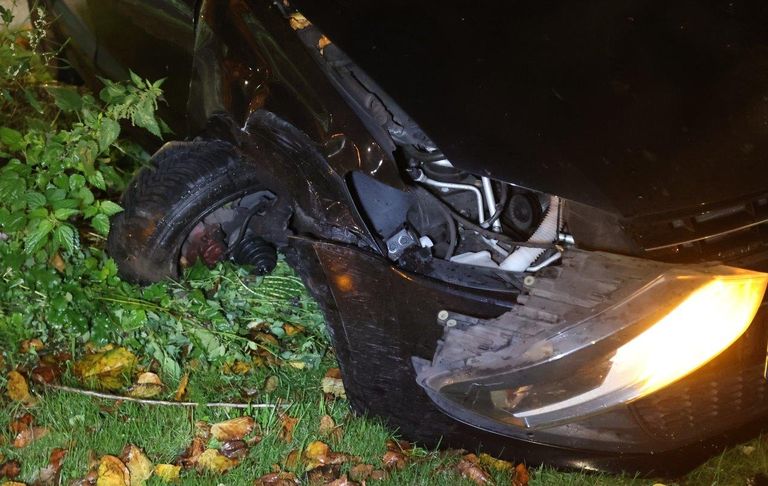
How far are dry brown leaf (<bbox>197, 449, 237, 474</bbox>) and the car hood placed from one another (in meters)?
1.33

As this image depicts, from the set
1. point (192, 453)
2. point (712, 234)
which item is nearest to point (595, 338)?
point (712, 234)

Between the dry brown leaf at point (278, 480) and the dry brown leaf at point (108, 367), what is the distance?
750 millimetres

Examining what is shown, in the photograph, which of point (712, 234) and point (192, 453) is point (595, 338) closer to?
point (712, 234)

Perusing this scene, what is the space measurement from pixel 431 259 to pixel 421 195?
0.19 meters

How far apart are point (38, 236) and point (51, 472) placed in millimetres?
890

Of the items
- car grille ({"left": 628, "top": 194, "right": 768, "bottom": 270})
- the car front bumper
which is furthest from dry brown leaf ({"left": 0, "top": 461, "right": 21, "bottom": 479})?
car grille ({"left": 628, "top": 194, "right": 768, "bottom": 270})

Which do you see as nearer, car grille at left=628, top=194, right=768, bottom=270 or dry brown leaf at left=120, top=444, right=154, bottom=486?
car grille at left=628, top=194, right=768, bottom=270

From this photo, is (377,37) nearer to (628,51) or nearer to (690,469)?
(628,51)

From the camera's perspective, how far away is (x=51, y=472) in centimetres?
256

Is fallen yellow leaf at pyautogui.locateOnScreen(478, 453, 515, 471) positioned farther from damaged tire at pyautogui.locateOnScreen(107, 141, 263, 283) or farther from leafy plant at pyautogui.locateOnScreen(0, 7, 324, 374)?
damaged tire at pyautogui.locateOnScreen(107, 141, 263, 283)

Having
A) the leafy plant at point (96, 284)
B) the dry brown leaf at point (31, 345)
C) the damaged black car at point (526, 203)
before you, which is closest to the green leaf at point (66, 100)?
the leafy plant at point (96, 284)

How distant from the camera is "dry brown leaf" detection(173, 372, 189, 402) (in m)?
2.88

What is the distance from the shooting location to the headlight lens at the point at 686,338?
5.85ft

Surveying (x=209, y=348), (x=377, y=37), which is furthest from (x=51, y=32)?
(x=377, y=37)
